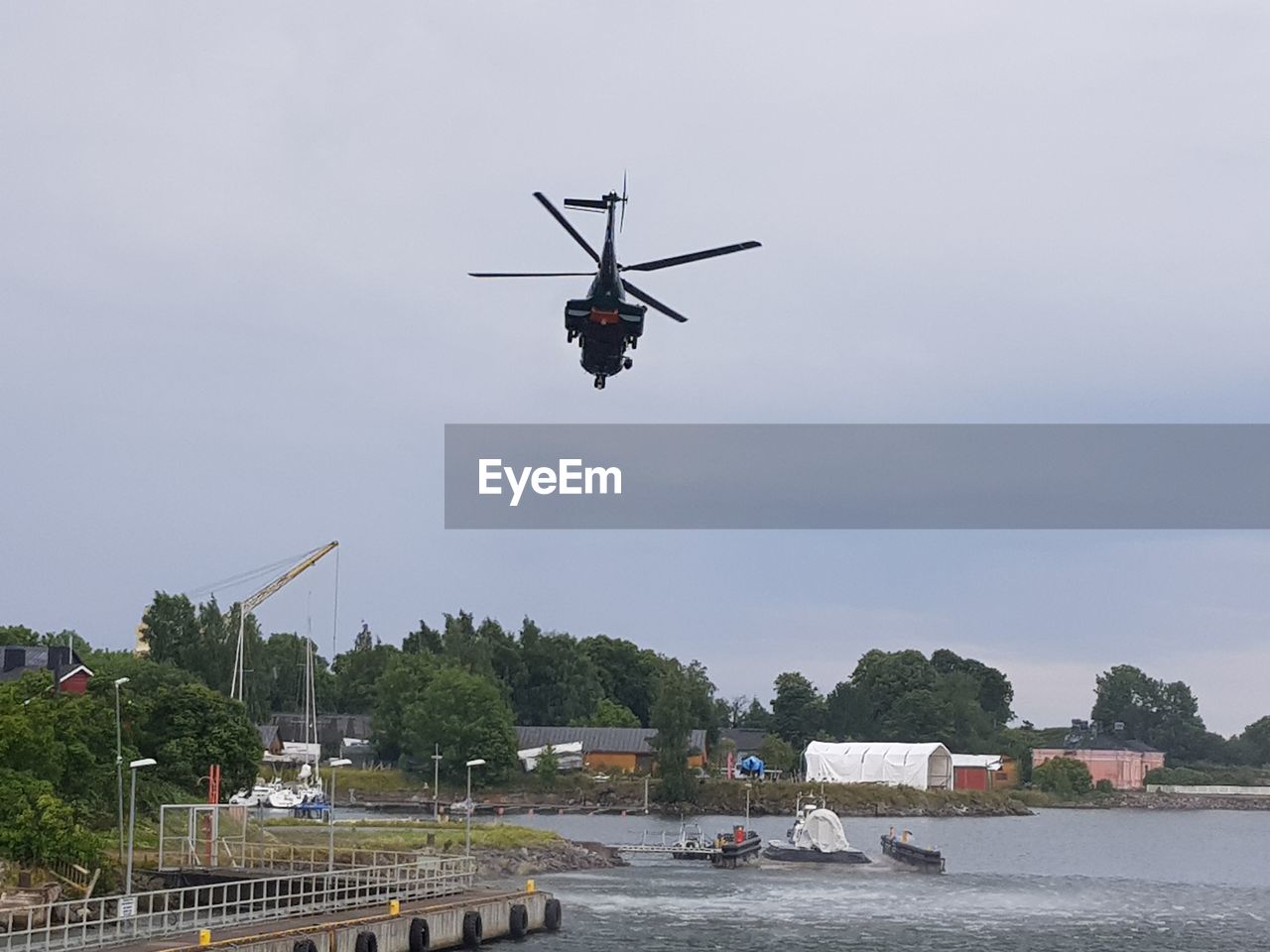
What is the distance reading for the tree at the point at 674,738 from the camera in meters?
175

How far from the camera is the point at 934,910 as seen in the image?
300 ft

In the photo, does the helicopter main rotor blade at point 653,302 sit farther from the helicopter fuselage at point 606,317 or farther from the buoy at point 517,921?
the buoy at point 517,921

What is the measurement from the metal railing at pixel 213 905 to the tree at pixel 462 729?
105 metres

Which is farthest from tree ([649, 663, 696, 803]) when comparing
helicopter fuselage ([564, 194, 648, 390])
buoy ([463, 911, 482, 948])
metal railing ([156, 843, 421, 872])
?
helicopter fuselage ([564, 194, 648, 390])

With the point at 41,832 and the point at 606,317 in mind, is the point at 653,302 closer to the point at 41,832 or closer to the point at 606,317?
the point at 606,317

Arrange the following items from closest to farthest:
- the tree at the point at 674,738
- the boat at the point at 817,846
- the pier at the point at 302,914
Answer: the pier at the point at 302,914 → the boat at the point at 817,846 → the tree at the point at 674,738

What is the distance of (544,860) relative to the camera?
109125 millimetres

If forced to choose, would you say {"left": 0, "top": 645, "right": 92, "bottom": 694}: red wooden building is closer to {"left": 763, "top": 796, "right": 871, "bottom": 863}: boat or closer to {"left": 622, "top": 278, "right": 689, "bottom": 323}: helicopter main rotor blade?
{"left": 763, "top": 796, "right": 871, "bottom": 863}: boat

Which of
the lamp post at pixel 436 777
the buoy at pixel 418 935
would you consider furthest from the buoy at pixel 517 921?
the lamp post at pixel 436 777

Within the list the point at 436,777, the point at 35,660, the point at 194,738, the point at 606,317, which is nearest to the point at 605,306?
the point at 606,317

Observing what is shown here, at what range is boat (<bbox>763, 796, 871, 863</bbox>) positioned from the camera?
389ft

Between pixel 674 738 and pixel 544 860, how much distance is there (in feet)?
229

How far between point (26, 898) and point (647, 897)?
4076 cm

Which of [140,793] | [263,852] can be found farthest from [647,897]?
[140,793]
